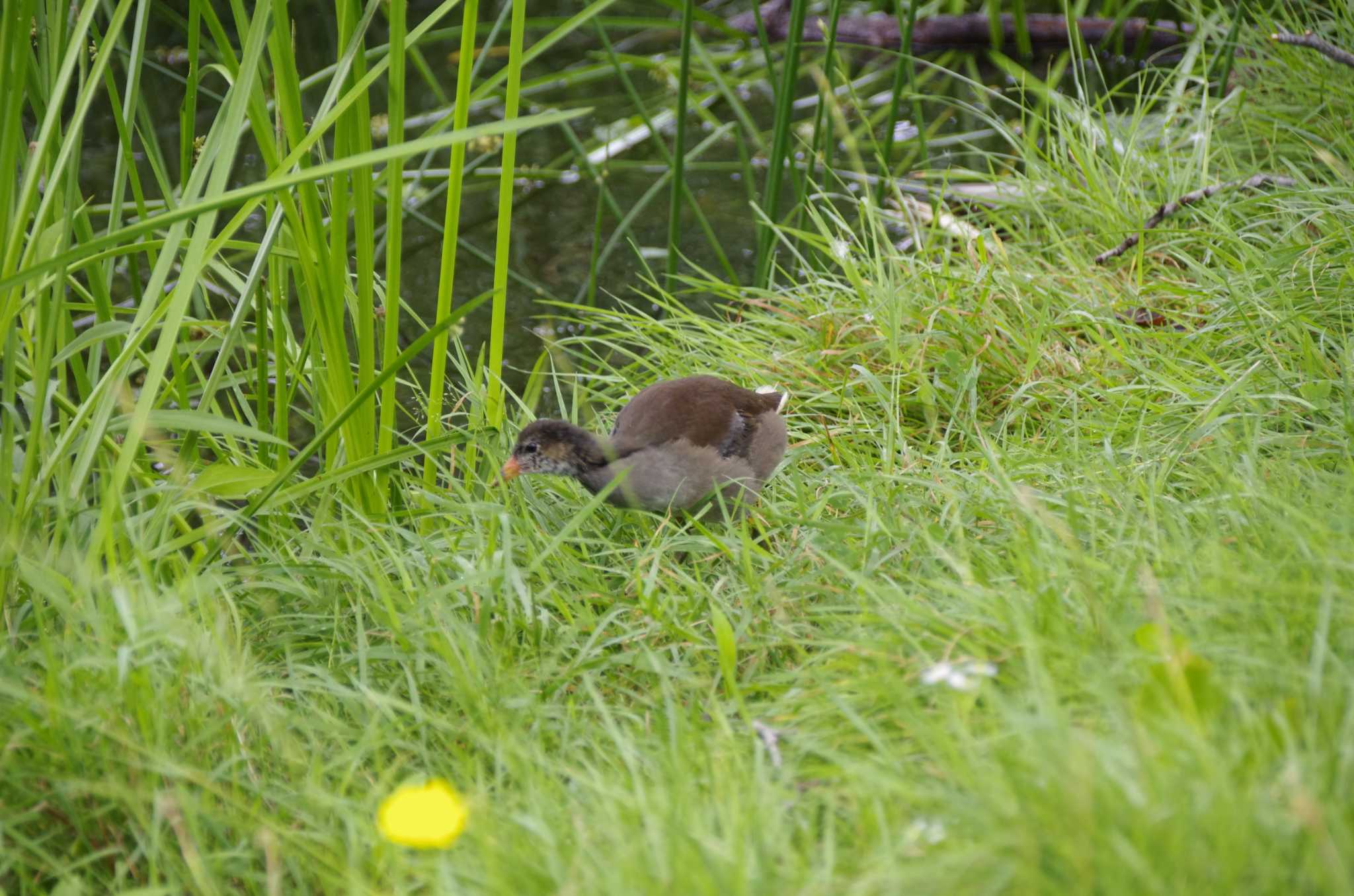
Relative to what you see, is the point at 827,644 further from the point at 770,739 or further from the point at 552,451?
the point at 552,451

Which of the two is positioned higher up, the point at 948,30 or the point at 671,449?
the point at 671,449

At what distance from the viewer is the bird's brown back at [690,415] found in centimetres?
292

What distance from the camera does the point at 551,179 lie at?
5992 millimetres

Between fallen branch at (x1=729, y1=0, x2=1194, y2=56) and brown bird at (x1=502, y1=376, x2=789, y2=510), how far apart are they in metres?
4.28

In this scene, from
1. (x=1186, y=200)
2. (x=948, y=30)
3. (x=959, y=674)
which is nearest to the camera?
(x=959, y=674)

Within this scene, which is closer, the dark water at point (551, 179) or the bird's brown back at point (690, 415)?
the bird's brown back at point (690, 415)

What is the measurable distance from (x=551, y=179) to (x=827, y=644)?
432 centimetres

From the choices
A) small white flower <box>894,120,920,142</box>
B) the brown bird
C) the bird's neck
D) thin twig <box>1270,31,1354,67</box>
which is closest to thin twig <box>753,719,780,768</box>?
the brown bird

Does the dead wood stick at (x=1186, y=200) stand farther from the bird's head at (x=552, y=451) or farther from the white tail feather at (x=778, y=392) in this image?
the bird's head at (x=552, y=451)

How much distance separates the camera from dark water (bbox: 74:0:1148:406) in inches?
205

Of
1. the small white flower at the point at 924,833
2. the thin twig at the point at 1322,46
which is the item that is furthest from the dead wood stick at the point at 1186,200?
the small white flower at the point at 924,833

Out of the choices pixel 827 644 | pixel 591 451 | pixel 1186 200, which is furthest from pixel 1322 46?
pixel 827 644

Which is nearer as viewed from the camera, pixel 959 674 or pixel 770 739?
pixel 959 674

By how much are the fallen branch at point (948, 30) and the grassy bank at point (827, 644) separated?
362cm
